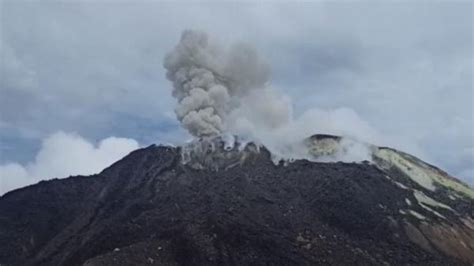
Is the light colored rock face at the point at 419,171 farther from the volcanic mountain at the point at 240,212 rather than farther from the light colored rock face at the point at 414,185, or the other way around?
the volcanic mountain at the point at 240,212

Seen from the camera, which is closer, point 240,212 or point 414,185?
point 240,212

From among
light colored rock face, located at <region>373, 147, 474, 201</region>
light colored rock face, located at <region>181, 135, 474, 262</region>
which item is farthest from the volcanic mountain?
light colored rock face, located at <region>373, 147, 474, 201</region>

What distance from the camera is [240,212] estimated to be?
307 ft

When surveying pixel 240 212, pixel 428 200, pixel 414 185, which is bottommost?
pixel 240 212

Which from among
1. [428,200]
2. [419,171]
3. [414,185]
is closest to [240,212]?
[428,200]

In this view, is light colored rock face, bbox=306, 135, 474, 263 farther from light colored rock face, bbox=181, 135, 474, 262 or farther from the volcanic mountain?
the volcanic mountain

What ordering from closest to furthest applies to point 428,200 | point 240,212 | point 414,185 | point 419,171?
point 240,212 < point 428,200 < point 414,185 < point 419,171

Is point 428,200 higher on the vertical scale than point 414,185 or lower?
lower

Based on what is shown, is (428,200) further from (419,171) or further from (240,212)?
(240,212)

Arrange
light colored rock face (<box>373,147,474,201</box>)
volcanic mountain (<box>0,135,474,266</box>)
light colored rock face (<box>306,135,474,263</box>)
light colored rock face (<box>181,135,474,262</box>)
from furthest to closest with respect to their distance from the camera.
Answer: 1. light colored rock face (<box>373,147,474,201</box>)
2. light colored rock face (<box>181,135,474,262</box>)
3. light colored rock face (<box>306,135,474,263</box>)
4. volcanic mountain (<box>0,135,474,266</box>)

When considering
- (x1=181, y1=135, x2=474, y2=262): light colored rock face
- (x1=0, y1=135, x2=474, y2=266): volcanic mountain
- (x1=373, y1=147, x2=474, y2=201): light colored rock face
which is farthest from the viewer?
(x1=373, y1=147, x2=474, y2=201): light colored rock face

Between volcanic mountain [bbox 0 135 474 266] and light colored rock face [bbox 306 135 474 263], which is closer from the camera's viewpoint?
volcanic mountain [bbox 0 135 474 266]

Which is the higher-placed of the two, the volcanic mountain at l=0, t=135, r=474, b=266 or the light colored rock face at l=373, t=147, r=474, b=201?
the light colored rock face at l=373, t=147, r=474, b=201

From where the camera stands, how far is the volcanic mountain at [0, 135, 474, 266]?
82.4 m
